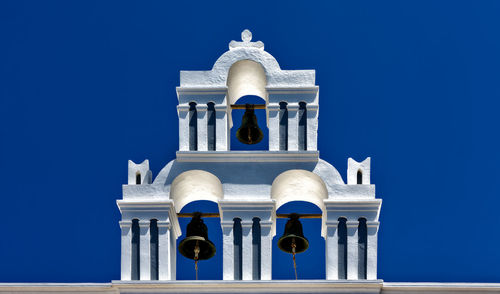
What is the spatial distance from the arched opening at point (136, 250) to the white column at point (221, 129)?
88.8 inches

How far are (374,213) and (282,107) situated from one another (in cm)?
301

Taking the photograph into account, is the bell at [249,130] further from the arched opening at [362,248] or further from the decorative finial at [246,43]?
the arched opening at [362,248]

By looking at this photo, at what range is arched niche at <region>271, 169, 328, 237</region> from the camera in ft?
143

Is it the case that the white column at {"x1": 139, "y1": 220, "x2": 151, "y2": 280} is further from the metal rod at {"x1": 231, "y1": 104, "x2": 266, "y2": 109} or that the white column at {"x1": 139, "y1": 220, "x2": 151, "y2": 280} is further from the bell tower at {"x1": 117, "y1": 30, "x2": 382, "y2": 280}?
the metal rod at {"x1": 231, "y1": 104, "x2": 266, "y2": 109}

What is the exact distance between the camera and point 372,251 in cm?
4253

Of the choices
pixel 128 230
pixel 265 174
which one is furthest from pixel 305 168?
pixel 128 230

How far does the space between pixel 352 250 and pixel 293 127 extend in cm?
291

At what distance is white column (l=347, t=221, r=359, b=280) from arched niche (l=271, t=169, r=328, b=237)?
0.81 m

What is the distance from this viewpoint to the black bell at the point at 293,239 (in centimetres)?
4369

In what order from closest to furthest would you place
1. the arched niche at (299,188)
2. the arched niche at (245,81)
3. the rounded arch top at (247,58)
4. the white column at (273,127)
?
the arched niche at (299,188) < the white column at (273,127) < the rounded arch top at (247,58) < the arched niche at (245,81)

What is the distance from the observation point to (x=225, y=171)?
4350 centimetres

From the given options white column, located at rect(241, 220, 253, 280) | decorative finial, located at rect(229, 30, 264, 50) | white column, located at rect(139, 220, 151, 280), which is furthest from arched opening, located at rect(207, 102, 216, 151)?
white column, located at rect(139, 220, 151, 280)

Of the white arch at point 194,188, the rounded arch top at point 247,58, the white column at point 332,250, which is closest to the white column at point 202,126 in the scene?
the white arch at point 194,188

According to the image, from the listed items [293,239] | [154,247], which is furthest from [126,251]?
[293,239]
